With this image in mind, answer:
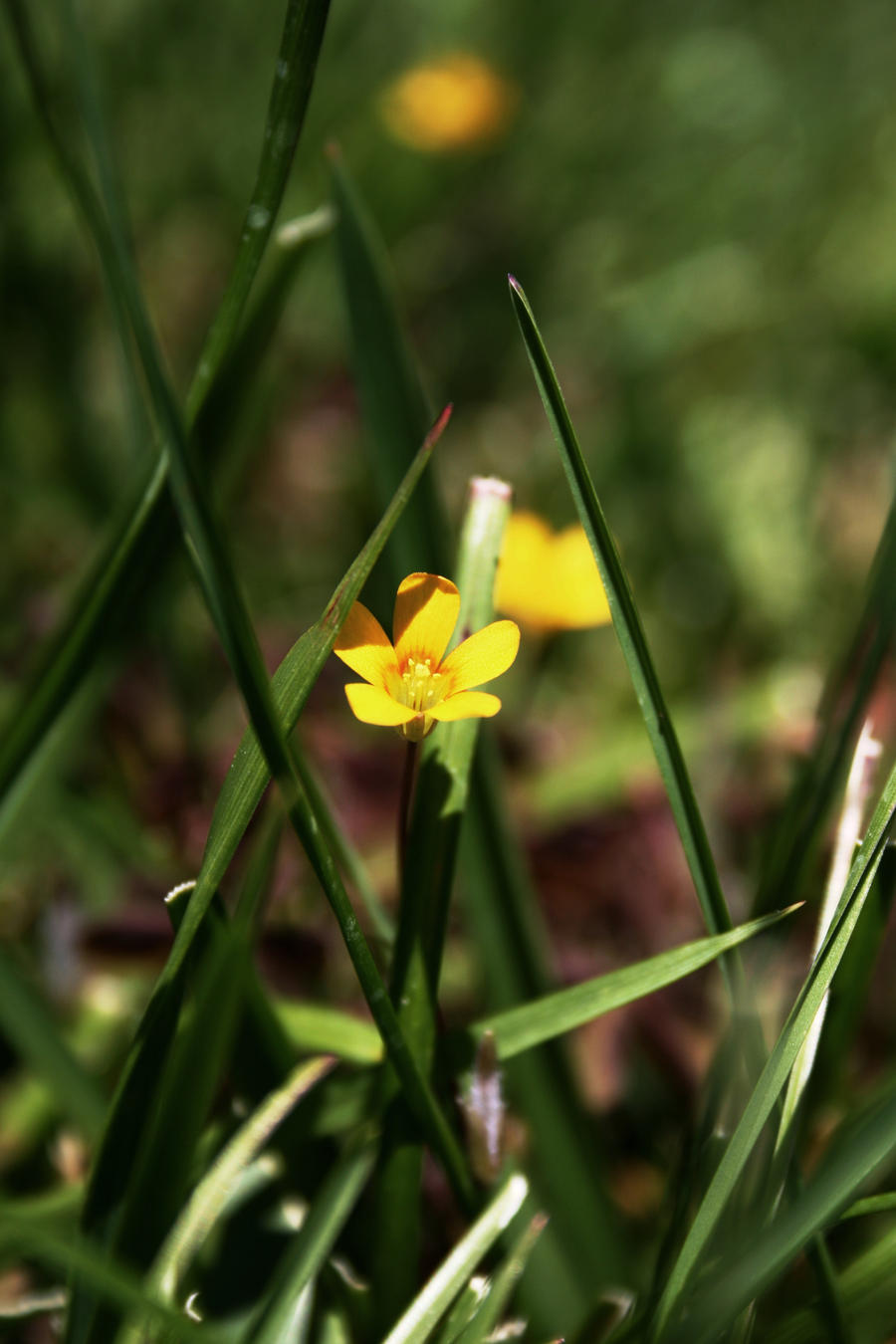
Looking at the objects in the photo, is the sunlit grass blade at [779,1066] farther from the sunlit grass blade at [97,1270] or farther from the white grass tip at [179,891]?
the white grass tip at [179,891]

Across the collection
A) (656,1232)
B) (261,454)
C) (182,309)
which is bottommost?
(656,1232)

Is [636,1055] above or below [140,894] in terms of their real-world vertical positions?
below

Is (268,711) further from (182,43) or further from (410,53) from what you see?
(410,53)

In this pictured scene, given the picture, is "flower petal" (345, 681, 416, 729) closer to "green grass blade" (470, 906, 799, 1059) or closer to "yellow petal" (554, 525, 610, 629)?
"green grass blade" (470, 906, 799, 1059)

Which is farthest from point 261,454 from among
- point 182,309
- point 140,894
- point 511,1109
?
point 511,1109

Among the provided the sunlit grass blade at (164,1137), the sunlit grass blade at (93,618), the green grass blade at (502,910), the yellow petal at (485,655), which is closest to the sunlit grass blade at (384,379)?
the green grass blade at (502,910)

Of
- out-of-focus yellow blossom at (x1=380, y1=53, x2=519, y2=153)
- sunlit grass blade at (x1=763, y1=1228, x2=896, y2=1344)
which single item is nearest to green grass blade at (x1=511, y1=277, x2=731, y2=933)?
sunlit grass blade at (x1=763, y1=1228, x2=896, y2=1344)

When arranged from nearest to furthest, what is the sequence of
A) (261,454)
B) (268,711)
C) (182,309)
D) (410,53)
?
(268,711) < (261,454) < (182,309) < (410,53)

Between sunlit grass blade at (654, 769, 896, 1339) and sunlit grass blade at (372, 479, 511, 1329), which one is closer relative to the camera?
sunlit grass blade at (654, 769, 896, 1339)
